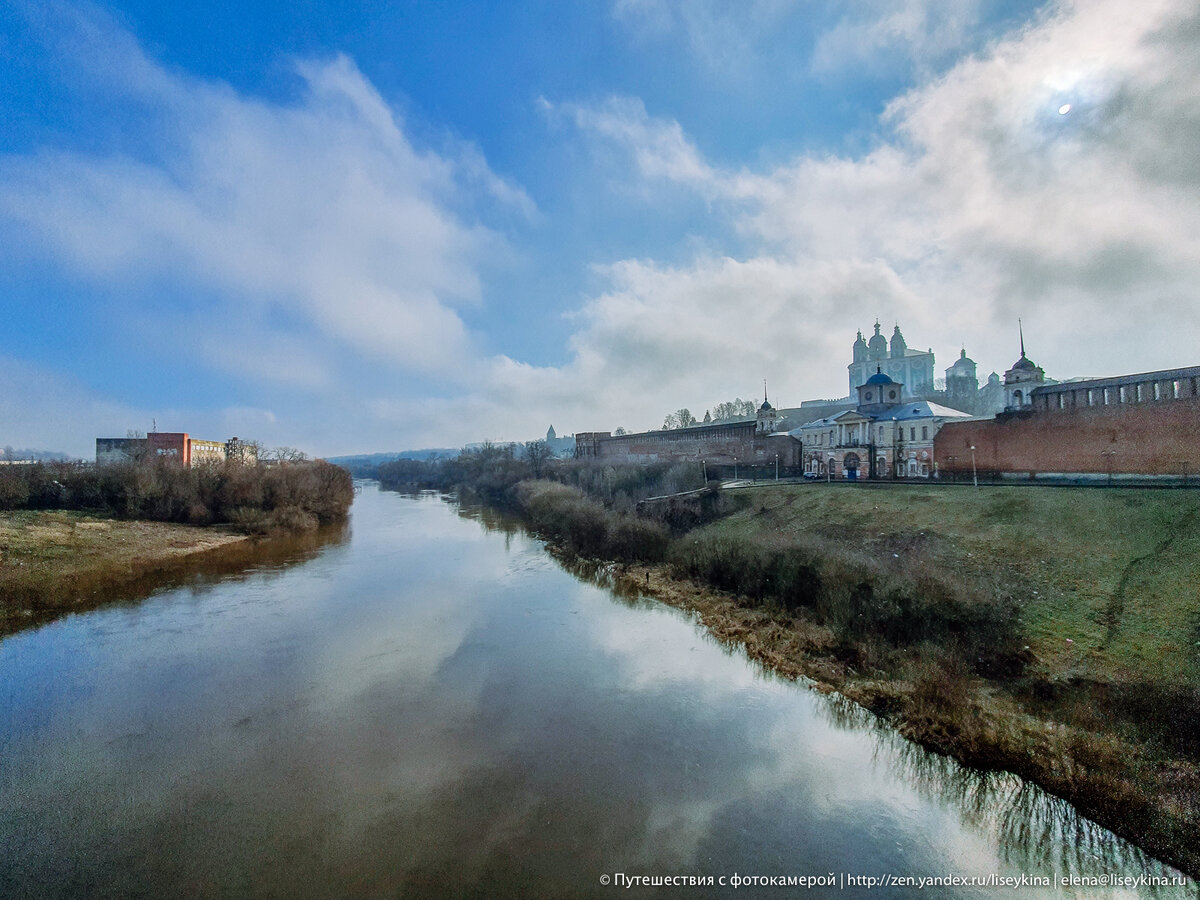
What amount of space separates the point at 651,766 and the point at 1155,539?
13130mm

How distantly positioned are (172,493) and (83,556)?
1056cm

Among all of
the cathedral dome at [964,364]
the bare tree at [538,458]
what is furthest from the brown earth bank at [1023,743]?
the cathedral dome at [964,364]

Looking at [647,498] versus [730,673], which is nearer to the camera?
[730,673]

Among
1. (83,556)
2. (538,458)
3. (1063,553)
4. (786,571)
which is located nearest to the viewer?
(1063,553)

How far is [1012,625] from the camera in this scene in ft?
33.6

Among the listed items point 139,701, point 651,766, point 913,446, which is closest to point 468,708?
point 651,766

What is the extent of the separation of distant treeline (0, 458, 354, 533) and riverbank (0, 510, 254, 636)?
1.46 meters

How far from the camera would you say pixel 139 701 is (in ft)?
31.1

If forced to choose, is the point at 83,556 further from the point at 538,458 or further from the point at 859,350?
the point at 859,350

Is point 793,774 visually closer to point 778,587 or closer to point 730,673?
point 730,673

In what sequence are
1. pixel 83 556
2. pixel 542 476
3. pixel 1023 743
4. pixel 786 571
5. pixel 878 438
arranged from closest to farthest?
pixel 1023 743
pixel 786 571
pixel 83 556
pixel 878 438
pixel 542 476

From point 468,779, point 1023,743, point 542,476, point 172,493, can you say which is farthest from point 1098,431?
point 172,493

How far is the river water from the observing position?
5.66 meters

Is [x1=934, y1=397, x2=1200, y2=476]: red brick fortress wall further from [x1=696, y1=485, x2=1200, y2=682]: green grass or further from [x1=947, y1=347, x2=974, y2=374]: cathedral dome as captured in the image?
[x1=947, y1=347, x2=974, y2=374]: cathedral dome
